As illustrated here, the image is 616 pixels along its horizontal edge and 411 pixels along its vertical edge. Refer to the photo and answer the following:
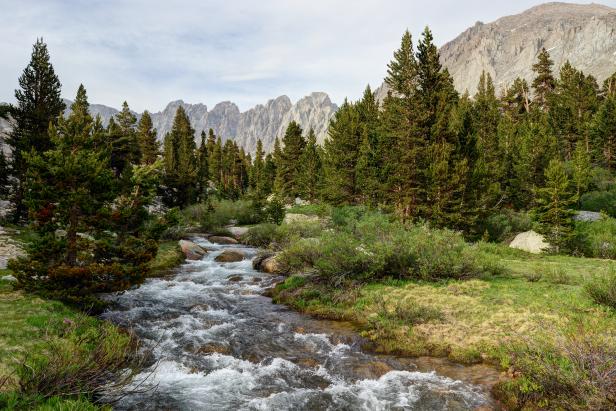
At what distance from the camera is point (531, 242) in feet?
94.9

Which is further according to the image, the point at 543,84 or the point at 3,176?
the point at 543,84

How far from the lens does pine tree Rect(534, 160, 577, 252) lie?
2698cm

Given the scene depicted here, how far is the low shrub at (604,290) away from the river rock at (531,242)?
1541 centimetres

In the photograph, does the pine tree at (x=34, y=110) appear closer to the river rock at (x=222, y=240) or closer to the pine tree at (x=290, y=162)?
the river rock at (x=222, y=240)

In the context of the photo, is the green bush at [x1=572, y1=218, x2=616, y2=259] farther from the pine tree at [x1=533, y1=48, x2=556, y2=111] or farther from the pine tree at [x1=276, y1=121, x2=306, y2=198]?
the pine tree at [x1=276, y1=121, x2=306, y2=198]

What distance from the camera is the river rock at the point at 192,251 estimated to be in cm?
3005

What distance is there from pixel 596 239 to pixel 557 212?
3.11 m

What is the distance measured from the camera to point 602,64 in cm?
14438

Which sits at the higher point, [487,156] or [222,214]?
[487,156]

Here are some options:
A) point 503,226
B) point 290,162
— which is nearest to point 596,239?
point 503,226

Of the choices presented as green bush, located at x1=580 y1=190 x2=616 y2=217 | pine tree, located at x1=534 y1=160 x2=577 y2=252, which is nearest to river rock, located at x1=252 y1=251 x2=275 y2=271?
pine tree, located at x1=534 y1=160 x2=577 y2=252

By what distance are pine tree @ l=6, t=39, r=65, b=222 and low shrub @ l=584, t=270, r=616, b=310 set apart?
Result: 36934 millimetres

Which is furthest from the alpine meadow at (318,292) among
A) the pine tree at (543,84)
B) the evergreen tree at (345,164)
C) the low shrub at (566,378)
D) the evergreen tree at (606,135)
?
the pine tree at (543,84)

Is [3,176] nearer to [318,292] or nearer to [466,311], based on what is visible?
[318,292]
